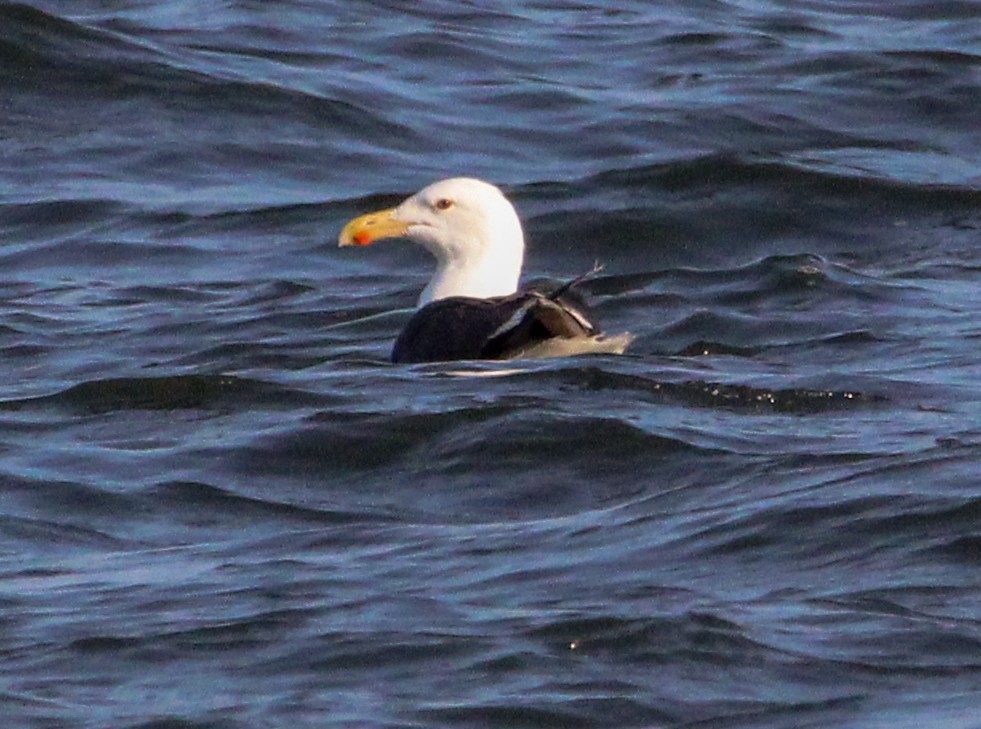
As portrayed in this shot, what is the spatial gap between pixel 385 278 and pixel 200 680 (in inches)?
313

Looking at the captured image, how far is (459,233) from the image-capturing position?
41.1ft

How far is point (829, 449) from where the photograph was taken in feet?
28.9

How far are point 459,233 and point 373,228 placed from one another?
0.40 metres

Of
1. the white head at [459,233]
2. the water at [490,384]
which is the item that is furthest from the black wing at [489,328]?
the white head at [459,233]

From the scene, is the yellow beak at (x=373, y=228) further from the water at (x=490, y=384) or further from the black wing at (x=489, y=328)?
the black wing at (x=489, y=328)

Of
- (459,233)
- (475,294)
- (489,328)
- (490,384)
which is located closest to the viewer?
(490,384)

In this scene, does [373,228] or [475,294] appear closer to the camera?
[475,294]

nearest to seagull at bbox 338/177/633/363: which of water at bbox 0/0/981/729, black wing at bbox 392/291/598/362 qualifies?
black wing at bbox 392/291/598/362

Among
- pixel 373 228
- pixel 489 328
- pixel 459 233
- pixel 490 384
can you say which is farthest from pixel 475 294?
pixel 490 384

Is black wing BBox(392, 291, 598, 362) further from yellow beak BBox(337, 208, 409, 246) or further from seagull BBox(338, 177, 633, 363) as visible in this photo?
yellow beak BBox(337, 208, 409, 246)

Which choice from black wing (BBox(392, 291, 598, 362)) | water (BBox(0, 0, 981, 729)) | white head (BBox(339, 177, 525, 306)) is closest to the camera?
water (BBox(0, 0, 981, 729))

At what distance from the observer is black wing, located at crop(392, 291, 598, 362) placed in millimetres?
10844

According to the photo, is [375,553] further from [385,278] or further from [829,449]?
[385,278]

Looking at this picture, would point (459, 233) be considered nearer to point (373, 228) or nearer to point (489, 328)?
point (373, 228)
